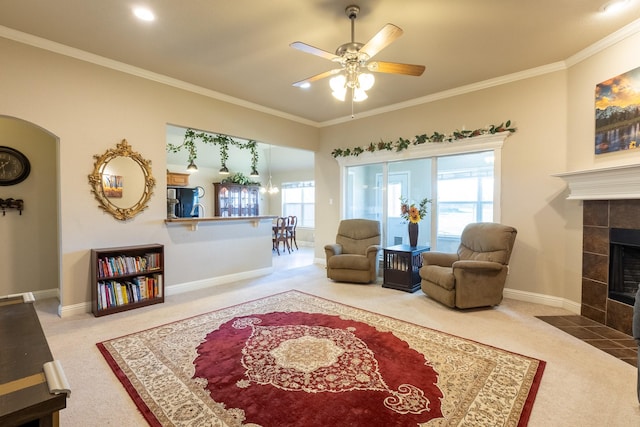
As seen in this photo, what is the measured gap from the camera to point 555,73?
3795 millimetres

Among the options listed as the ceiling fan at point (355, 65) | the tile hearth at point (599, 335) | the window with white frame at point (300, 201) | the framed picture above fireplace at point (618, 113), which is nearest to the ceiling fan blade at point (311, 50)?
the ceiling fan at point (355, 65)

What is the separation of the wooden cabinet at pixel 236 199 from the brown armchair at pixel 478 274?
7.10 metres

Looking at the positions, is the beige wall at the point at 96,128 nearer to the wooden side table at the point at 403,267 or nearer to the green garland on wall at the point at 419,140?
the green garland on wall at the point at 419,140

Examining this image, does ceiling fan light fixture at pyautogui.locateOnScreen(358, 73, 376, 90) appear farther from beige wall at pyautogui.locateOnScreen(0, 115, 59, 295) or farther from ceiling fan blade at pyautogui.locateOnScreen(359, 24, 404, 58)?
beige wall at pyautogui.locateOnScreen(0, 115, 59, 295)

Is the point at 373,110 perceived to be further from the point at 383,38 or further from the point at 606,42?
the point at 383,38

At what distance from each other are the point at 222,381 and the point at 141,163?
3076mm

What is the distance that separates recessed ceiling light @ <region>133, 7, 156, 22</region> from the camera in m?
2.69

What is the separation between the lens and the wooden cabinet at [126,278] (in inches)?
138

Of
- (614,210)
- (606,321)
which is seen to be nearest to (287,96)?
(614,210)

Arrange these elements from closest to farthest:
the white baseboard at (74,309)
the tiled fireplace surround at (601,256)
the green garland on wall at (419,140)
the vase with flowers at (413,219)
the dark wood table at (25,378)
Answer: the dark wood table at (25,378)
the tiled fireplace surround at (601,256)
the white baseboard at (74,309)
the green garland on wall at (419,140)
the vase with flowers at (413,219)

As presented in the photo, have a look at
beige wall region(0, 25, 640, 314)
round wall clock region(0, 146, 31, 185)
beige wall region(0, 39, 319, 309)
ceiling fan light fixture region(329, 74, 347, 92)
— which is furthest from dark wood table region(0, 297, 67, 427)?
round wall clock region(0, 146, 31, 185)

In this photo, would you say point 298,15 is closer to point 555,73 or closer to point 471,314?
point 555,73

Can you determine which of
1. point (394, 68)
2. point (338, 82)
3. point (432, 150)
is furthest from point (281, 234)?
point (394, 68)

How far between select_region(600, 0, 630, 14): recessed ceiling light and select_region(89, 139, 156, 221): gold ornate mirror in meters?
5.11
